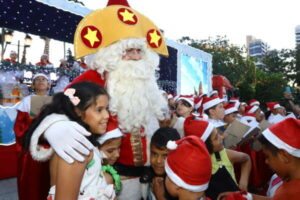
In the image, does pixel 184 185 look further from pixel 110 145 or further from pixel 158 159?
pixel 110 145

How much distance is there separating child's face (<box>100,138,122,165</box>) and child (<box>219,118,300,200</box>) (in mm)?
841

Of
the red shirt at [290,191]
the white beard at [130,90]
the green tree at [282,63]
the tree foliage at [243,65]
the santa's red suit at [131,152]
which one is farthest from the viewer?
the green tree at [282,63]

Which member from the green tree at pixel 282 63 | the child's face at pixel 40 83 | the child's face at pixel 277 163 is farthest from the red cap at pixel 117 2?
the green tree at pixel 282 63

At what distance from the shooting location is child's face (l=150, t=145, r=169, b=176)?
2.19 meters

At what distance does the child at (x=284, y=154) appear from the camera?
1.79 m

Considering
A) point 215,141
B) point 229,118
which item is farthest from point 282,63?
point 215,141

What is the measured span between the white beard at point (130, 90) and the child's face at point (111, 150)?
0.63ft

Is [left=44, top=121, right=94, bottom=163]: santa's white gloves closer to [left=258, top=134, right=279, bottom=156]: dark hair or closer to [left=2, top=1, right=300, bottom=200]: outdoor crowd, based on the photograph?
[left=2, top=1, right=300, bottom=200]: outdoor crowd

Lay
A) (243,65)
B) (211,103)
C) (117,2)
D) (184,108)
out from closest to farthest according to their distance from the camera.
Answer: (117,2) → (211,103) → (184,108) → (243,65)

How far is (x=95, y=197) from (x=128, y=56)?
1.40 m

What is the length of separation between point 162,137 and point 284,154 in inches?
33.4

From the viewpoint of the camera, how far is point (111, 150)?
2146 mm

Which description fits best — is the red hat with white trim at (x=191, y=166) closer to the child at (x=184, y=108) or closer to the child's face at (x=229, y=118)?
the child at (x=184, y=108)

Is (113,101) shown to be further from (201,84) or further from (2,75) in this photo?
(201,84)
